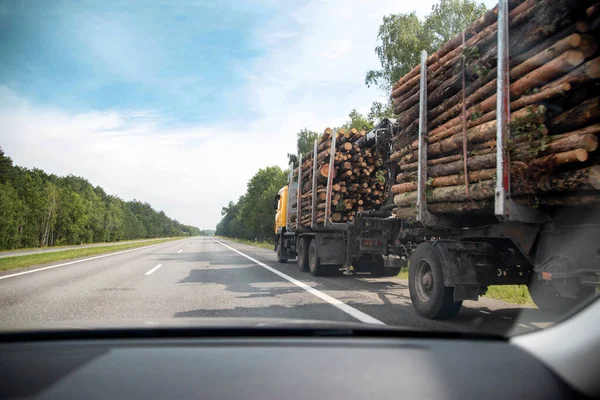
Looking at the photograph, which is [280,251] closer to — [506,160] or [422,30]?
[506,160]

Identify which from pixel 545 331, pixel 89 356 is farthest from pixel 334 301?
pixel 89 356

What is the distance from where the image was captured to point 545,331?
1670mm

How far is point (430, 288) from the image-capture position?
530cm

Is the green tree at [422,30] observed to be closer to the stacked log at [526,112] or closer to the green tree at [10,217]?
the stacked log at [526,112]

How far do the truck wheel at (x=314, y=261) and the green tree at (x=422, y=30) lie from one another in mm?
17075

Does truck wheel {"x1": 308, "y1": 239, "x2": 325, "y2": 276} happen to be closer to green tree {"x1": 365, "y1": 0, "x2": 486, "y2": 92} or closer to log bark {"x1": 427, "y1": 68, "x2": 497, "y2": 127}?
log bark {"x1": 427, "y1": 68, "x2": 497, "y2": 127}

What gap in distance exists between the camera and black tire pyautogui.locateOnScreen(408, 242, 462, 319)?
4988mm

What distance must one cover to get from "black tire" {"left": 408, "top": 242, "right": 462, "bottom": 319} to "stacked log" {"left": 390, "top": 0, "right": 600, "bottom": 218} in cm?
68

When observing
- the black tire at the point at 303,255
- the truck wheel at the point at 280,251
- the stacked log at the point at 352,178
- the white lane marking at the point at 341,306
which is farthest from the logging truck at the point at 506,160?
the truck wheel at the point at 280,251

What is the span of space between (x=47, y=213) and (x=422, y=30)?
199 feet

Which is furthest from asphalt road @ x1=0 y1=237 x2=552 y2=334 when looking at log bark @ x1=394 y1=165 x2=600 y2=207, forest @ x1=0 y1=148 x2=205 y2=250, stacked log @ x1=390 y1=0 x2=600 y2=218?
forest @ x1=0 y1=148 x2=205 y2=250

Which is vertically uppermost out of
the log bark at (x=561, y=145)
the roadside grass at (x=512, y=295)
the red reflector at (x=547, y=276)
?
the log bark at (x=561, y=145)

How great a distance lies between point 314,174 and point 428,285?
6575mm

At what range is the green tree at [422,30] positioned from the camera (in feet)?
80.6
